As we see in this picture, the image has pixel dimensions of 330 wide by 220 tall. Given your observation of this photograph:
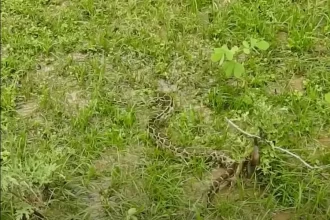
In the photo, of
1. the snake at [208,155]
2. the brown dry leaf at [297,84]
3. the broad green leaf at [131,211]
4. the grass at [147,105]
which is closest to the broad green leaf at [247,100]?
the grass at [147,105]

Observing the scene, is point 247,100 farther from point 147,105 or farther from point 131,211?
point 131,211

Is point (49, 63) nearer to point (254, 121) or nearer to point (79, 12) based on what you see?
point (79, 12)

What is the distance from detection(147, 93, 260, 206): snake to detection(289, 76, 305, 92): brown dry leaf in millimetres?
862

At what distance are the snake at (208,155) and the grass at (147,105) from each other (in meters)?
0.06

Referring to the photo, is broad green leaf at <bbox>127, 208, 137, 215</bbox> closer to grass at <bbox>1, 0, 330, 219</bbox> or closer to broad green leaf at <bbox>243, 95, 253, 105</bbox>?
grass at <bbox>1, 0, 330, 219</bbox>

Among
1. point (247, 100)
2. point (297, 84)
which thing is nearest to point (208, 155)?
point (247, 100)

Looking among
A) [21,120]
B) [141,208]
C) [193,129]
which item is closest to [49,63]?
[21,120]

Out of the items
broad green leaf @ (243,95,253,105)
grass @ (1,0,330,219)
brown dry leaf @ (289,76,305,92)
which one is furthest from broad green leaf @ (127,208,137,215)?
brown dry leaf @ (289,76,305,92)

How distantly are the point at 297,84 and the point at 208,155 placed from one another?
1.01m

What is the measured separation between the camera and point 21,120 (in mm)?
4402

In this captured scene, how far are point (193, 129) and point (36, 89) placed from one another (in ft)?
3.70

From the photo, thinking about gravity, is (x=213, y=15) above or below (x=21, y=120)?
above

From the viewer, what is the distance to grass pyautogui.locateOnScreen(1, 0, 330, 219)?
3.93 meters

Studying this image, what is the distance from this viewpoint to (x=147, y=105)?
4582mm
